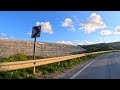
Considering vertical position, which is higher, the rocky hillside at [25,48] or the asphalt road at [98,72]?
the rocky hillside at [25,48]

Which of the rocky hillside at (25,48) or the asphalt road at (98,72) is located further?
the rocky hillside at (25,48)

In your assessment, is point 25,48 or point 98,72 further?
point 25,48

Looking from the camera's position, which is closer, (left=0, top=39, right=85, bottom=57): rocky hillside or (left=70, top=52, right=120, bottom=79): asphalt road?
(left=70, top=52, right=120, bottom=79): asphalt road

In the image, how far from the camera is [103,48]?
69.2 metres

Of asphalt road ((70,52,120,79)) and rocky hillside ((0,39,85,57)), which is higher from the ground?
rocky hillside ((0,39,85,57))

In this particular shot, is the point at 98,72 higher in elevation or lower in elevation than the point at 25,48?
lower
